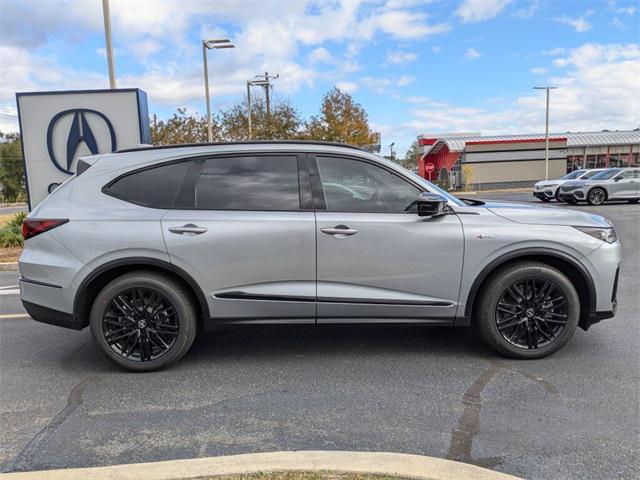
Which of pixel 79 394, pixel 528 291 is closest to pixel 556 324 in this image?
pixel 528 291

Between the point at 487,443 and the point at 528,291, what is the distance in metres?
1.51

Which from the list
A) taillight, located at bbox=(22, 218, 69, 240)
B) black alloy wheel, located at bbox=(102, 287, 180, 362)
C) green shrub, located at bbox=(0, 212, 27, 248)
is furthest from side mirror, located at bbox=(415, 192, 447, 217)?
green shrub, located at bbox=(0, 212, 27, 248)

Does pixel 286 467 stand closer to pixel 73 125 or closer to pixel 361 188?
pixel 361 188

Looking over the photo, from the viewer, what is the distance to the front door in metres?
3.85

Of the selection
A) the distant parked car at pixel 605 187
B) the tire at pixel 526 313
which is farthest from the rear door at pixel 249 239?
the distant parked car at pixel 605 187

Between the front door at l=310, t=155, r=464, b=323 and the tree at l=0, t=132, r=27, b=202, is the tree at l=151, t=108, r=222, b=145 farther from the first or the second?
the tree at l=0, t=132, r=27, b=202

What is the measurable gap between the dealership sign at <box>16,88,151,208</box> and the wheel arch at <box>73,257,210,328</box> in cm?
625

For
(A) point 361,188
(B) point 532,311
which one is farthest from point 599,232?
(A) point 361,188

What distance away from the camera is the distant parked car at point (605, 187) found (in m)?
20.8

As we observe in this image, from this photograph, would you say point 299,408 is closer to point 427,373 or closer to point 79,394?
point 427,373

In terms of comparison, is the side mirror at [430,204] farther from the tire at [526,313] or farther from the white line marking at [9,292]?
the white line marking at [9,292]

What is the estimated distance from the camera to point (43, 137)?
32.0 feet

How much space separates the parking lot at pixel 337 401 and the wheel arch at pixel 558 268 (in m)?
0.45

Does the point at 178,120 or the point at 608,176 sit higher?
the point at 178,120
